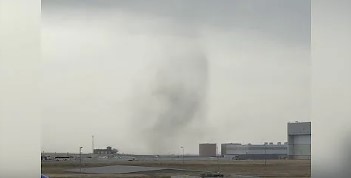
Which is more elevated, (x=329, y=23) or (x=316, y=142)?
(x=329, y=23)

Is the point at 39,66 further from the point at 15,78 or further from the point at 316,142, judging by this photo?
the point at 316,142

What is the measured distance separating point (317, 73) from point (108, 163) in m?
19.9

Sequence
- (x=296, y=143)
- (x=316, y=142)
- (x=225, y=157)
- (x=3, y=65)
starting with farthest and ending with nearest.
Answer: (x=225, y=157)
(x=296, y=143)
(x=316, y=142)
(x=3, y=65)

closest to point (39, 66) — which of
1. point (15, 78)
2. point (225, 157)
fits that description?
point (15, 78)

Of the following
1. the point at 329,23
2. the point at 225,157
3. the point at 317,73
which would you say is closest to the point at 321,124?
the point at 317,73

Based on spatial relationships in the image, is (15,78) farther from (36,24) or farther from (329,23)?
(329,23)

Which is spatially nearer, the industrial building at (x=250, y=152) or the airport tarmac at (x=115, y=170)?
the airport tarmac at (x=115, y=170)

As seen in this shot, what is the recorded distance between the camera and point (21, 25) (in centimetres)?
125

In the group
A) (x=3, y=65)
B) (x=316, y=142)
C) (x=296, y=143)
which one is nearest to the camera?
(x=3, y=65)

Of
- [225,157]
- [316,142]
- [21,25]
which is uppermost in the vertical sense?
[21,25]

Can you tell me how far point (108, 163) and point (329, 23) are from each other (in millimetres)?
19990

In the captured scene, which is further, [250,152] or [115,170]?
[250,152]

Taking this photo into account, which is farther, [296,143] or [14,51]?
[296,143]

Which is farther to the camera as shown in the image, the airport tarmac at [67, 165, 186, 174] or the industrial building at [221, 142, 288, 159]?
the industrial building at [221, 142, 288, 159]
